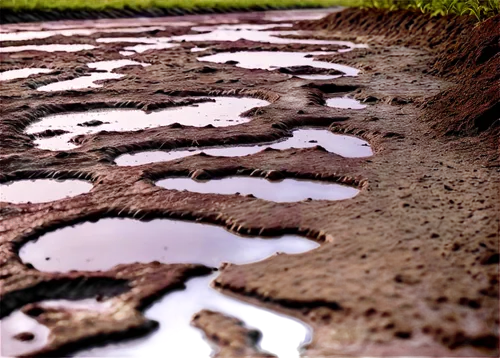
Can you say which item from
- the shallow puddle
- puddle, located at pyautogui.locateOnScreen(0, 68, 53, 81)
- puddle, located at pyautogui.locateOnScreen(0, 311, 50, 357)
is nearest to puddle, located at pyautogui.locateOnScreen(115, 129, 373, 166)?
the shallow puddle

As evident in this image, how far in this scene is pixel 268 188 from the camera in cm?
390

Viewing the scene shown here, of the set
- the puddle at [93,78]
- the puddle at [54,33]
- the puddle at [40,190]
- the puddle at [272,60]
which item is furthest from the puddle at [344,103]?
the puddle at [54,33]

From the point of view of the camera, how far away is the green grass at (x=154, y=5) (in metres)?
13.7

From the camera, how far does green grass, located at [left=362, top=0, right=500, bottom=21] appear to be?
8477 mm

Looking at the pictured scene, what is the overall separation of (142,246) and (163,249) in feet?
0.31

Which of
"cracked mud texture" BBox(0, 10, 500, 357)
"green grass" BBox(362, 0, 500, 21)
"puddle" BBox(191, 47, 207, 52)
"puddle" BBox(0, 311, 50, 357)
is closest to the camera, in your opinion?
"puddle" BBox(0, 311, 50, 357)

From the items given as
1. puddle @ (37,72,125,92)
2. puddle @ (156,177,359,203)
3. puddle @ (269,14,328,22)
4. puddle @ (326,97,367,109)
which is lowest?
puddle @ (156,177,359,203)

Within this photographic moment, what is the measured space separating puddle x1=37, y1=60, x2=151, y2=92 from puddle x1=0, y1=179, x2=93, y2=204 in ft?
8.28

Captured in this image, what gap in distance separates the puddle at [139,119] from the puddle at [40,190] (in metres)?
0.75

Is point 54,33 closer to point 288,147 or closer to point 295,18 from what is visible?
point 295,18

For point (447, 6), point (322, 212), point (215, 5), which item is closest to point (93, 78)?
point (322, 212)

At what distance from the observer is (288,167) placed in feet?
13.7

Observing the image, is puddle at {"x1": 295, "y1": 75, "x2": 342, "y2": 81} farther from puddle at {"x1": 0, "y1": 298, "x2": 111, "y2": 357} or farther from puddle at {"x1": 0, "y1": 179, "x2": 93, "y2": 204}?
puddle at {"x1": 0, "y1": 298, "x2": 111, "y2": 357}

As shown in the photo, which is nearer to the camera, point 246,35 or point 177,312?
point 177,312
